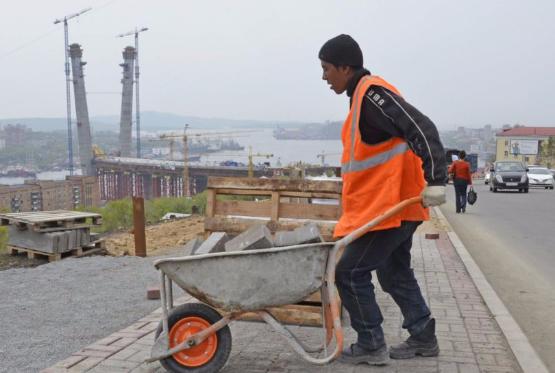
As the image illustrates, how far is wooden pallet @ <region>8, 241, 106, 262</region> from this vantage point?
9570 mm

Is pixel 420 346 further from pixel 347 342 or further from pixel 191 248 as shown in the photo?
pixel 191 248

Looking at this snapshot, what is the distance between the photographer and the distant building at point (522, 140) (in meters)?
105

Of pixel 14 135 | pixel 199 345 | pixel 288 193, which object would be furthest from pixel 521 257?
pixel 14 135

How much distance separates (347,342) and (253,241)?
54.1 inches

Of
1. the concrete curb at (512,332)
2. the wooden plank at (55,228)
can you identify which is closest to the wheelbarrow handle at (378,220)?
the concrete curb at (512,332)

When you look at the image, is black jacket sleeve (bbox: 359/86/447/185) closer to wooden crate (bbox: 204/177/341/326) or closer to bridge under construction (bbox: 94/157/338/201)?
wooden crate (bbox: 204/177/341/326)

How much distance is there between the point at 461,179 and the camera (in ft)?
58.4

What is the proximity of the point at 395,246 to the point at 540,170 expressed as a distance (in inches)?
1286

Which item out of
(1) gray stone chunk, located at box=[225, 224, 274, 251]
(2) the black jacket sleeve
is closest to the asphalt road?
(2) the black jacket sleeve

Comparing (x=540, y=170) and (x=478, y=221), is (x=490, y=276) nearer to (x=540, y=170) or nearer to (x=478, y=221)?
(x=478, y=221)

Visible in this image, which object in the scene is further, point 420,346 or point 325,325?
point 420,346

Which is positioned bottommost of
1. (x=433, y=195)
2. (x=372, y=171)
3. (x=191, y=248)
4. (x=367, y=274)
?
(x=367, y=274)

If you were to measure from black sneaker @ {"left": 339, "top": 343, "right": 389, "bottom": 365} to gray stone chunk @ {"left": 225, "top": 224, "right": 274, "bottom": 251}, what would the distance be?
923 mm

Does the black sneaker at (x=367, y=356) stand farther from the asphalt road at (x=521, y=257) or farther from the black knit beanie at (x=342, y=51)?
the black knit beanie at (x=342, y=51)
